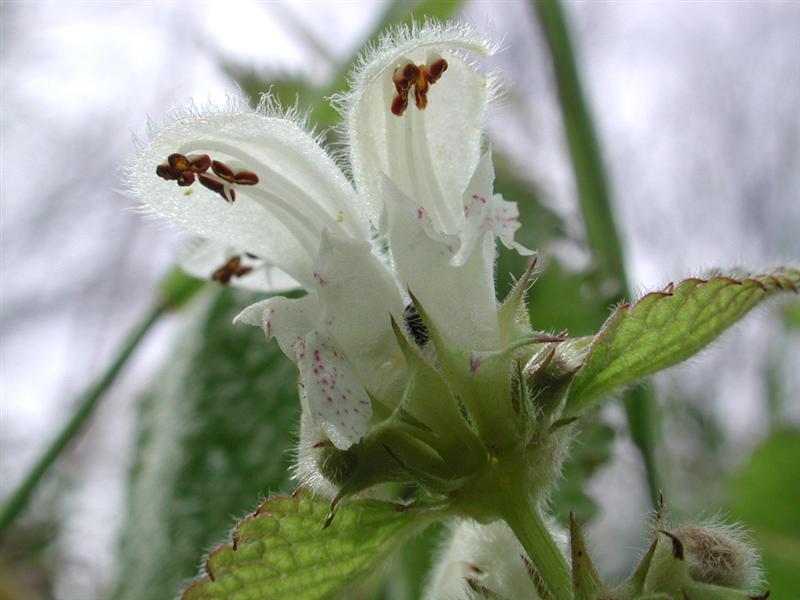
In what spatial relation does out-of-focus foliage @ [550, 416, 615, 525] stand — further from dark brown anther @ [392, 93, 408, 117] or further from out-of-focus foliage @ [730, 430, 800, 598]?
dark brown anther @ [392, 93, 408, 117]

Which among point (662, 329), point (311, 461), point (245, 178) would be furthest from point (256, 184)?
point (662, 329)

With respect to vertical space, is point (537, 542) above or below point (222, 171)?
below

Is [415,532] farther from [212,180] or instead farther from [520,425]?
[212,180]

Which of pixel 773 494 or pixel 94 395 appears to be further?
pixel 773 494

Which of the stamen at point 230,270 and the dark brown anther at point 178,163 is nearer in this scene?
the dark brown anther at point 178,163

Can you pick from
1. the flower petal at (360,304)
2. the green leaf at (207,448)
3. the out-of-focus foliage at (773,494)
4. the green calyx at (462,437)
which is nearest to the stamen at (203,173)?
the flower petal at (360,304)

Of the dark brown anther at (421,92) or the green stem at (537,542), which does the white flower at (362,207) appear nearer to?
the dark brown anther at (421,92)

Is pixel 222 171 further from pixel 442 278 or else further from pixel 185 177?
pixel 442 278
